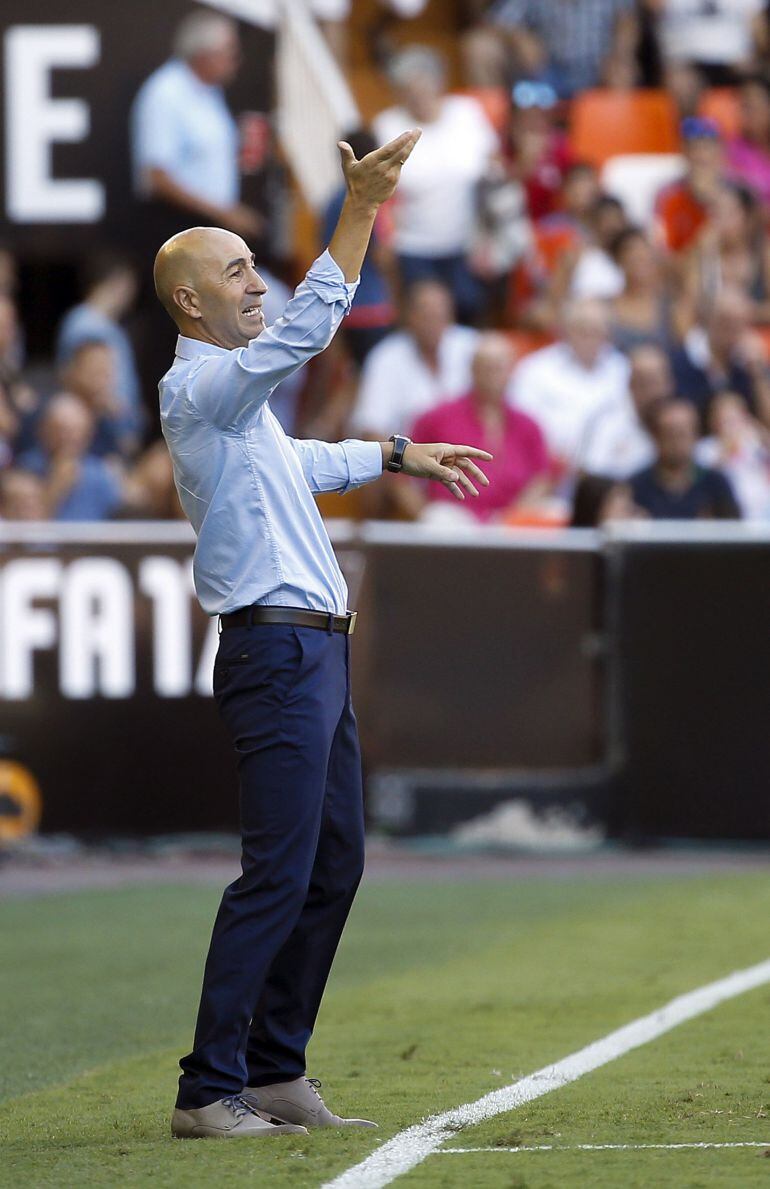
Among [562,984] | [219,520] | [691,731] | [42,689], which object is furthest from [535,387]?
[219,520]

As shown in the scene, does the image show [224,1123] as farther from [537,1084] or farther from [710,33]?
[710,33]

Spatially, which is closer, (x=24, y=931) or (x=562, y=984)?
(x=562, y=984)

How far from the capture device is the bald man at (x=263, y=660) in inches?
192

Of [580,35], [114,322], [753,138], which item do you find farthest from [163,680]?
[580,35]

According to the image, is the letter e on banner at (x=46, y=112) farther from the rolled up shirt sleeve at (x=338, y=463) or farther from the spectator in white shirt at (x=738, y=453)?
the rolled up shirt sleeve at (x=338, y=463)

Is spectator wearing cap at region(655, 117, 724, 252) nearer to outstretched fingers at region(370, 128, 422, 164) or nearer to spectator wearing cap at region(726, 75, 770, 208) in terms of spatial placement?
spectator wearing cap at region(726, 75, 770, 208)

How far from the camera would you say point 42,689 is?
38.7 feet

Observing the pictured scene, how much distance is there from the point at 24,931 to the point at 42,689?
2.65m

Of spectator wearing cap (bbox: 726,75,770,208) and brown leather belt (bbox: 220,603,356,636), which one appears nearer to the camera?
brown leather belt (bbox: 220,603,356,636)

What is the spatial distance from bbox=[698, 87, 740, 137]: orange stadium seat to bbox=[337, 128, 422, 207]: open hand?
15.1 meters

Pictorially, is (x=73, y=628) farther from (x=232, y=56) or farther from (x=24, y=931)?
(x=232, y=56)

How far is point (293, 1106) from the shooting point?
5078mm

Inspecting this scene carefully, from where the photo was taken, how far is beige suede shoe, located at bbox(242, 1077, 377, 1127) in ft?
16.6

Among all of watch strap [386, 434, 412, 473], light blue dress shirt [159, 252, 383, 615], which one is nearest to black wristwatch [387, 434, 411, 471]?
watch strap [386, 434, 412, 473]
